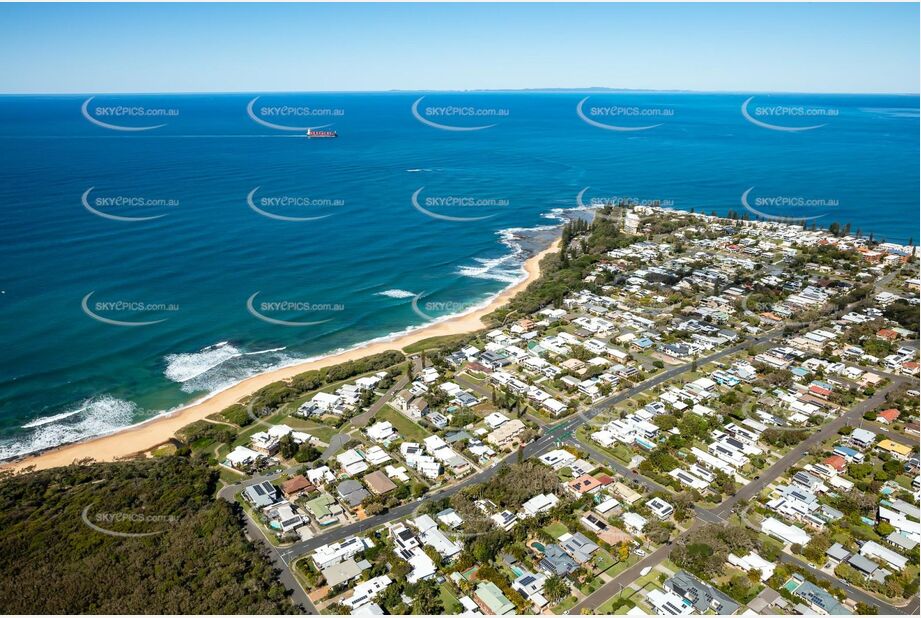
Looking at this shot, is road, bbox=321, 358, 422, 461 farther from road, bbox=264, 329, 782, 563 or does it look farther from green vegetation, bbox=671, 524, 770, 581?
green vegetation, bbox=671, 524, 770, 581

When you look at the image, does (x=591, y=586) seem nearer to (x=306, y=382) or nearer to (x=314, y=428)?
(x=314, y=428)

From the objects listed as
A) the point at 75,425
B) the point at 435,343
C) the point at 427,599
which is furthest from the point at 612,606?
the point at 75,425

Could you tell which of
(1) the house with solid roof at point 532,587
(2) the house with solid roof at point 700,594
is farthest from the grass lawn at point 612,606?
(1) the house with solid roof at point 532,587

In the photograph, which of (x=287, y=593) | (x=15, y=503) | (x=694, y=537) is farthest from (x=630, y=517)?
(x=15, y=503)

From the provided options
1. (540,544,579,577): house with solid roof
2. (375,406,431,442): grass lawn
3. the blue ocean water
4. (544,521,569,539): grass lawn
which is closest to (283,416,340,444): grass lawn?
(375,406,431,442): grass lawn

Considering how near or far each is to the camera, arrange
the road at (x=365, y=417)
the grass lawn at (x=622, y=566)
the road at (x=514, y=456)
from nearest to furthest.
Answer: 1. the grass lawn at (x=622, y=566)
2. the road at (x=514, y=456)
3. the road at (x=365, y=417)

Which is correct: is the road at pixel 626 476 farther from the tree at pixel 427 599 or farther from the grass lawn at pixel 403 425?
the tree at pixel 427 599

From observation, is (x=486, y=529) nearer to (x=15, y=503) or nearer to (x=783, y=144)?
(x=15, y=503)
